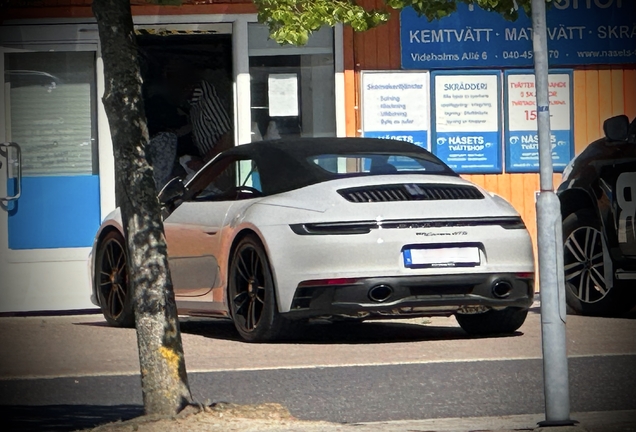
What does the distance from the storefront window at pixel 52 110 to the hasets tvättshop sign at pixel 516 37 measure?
3.12m

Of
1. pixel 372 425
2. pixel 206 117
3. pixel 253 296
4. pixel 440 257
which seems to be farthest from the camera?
pixel 206 117

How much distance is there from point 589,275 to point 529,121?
3.90m

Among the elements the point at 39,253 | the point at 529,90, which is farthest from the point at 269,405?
the point at 529,90

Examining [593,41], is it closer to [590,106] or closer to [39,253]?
[590,106]

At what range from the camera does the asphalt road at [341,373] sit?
776cm

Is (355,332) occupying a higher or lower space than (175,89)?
lower

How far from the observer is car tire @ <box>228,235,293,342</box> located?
34.0ft

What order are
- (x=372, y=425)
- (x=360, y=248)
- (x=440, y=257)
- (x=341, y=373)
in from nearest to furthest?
(x=372, y=425), (x=341, y=373), (x=360, y=248), (x=440, y=257)

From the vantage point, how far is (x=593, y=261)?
11.8 m

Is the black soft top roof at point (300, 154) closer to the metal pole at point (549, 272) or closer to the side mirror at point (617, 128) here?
the side mirror at point (617, 128)

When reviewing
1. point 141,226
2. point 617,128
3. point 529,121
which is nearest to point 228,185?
point 617,128

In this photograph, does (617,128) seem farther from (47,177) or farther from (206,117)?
(47,177)

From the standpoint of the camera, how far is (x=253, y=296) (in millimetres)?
10602

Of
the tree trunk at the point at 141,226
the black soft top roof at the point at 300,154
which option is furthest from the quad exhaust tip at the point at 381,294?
the tree trunk at the point at 141,226
